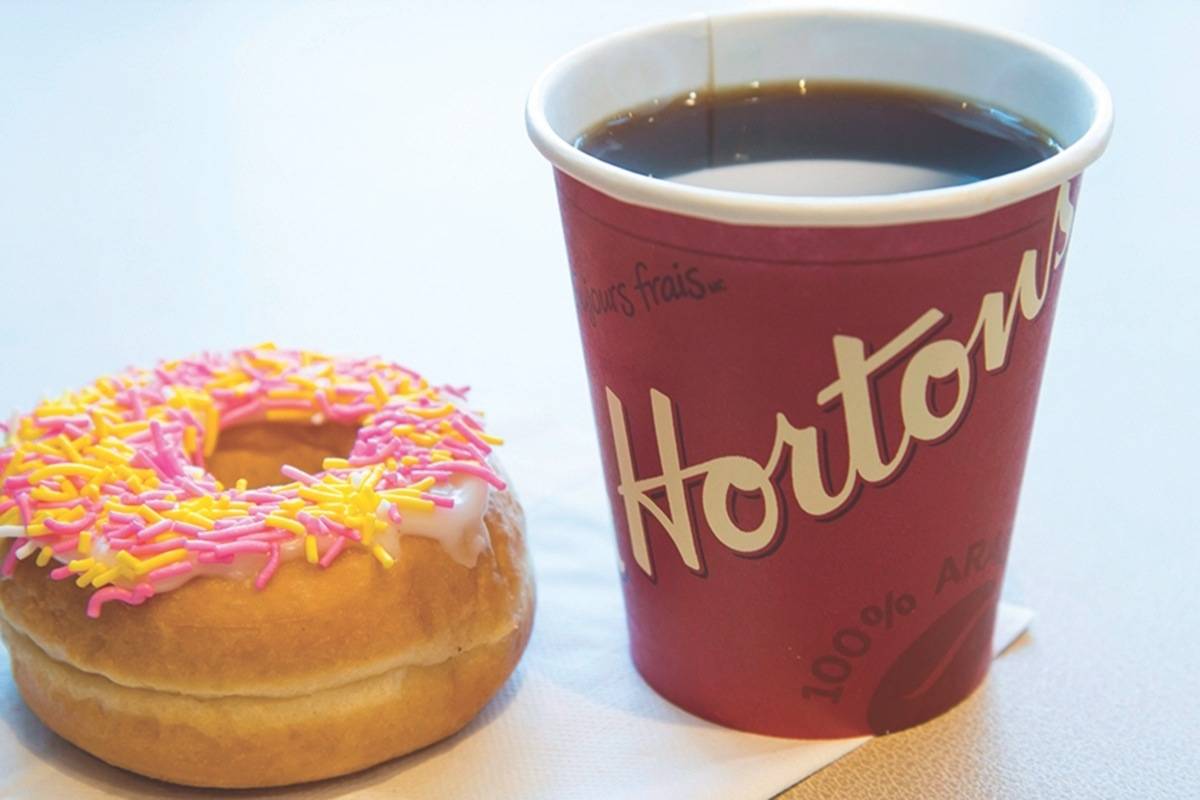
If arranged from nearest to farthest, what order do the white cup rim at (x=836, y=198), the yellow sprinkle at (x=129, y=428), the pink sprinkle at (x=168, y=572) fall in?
the white cup rim at (x=836, y=198) → the pink sprinkle at (x=168, y=572) → the yellow sprinkle at (x=129, y=428)

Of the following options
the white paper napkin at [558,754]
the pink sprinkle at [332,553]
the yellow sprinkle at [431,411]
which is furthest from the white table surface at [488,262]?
the pink sprinkle at [332,553]

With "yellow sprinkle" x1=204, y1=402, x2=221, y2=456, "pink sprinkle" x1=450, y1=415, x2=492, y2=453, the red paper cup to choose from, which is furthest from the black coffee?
"yellow sprinkle" x1=204, y1=402, x2=221, y2=456

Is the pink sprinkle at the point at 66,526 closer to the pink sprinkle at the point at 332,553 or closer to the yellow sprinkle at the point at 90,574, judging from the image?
the yellow sprinkle at the point at 90,574

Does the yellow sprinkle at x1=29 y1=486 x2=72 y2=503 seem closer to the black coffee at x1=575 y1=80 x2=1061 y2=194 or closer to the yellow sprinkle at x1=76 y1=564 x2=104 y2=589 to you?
the yellow sprinkle at x1=76 y1=564 x2=104 y2=589

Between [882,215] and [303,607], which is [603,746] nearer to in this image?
[303,607]

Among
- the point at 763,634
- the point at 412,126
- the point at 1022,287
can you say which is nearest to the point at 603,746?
the point at 763,634
